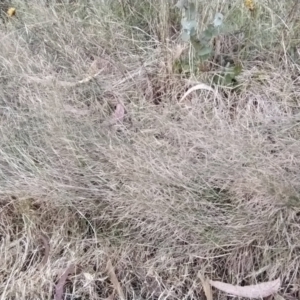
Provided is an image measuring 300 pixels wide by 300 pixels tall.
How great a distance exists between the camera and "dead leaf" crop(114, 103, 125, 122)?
5.25 feet

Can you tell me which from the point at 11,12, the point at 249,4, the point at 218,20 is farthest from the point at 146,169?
the point at 11,12

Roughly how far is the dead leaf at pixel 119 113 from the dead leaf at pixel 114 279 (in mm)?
386

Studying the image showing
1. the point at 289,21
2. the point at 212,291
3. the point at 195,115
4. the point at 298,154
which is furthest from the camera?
the point at 289,21

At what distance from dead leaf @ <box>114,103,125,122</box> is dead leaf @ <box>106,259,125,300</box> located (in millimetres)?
386

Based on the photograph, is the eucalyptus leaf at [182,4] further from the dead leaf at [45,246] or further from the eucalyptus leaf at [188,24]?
the dead leaf at [45,246]

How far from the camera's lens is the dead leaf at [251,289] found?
1336 mm

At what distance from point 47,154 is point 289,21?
75cm

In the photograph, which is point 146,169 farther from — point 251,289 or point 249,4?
point 249,4

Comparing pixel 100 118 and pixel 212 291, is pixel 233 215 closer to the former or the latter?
pixel 212 291

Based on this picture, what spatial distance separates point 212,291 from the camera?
1.36m

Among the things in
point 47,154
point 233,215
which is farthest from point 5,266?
point 233,215

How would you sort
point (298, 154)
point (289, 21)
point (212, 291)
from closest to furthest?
point (212, 291), point (298, 154), point (289, 21)

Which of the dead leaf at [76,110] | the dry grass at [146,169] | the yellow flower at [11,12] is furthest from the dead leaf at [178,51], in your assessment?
the yellow flower at [11,12]

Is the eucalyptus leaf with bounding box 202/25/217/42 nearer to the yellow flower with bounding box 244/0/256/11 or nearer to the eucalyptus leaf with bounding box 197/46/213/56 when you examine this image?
the eucalyptus leaf with bounding box 197/46/213/56
